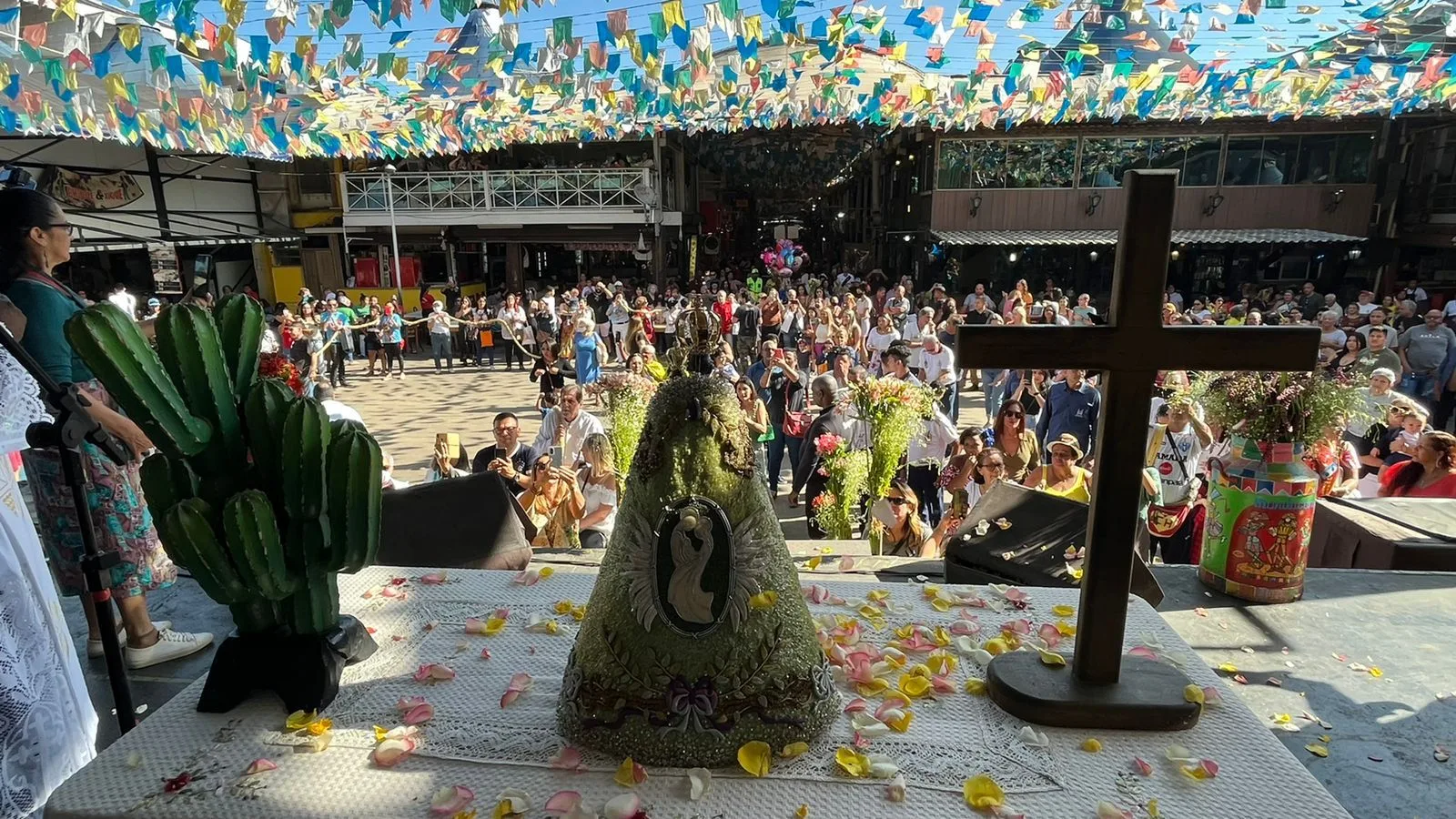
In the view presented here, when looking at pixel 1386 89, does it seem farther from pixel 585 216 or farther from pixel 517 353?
pixel 585 216

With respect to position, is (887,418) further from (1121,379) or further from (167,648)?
(167,648)

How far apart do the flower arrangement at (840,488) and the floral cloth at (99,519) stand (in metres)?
3.40

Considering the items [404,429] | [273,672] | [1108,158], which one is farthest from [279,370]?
[1108,158]

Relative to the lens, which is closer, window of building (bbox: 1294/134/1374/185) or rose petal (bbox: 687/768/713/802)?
rose petal (bbox: 687/768/713/802)

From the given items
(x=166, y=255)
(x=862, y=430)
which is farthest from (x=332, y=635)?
(x=166, y=255)

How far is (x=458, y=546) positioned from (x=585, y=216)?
1702cm

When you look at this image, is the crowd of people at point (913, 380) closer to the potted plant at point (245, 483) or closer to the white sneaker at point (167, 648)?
the potted plant at point (245, 483)

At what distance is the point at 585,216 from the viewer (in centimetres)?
1912

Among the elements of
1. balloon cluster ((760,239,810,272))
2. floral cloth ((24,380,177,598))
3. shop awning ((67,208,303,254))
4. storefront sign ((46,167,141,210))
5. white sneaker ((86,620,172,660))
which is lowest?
white sneaker ((86,620,172,660))

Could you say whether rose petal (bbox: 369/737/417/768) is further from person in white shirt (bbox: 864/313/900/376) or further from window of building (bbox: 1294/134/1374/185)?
window of building (bbox: 1294/134/1374/185)

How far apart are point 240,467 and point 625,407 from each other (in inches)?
83.7

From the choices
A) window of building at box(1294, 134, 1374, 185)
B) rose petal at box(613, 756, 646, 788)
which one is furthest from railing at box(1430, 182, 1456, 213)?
rose petal at box(613, 756, 646, 788)

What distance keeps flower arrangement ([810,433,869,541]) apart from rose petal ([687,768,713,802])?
9.69 feet

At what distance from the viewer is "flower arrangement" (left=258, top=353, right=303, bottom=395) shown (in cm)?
217
